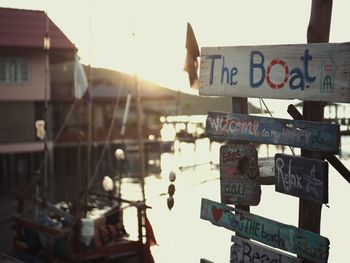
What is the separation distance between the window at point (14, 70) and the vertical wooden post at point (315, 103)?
30.5 metres

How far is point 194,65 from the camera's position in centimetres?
684

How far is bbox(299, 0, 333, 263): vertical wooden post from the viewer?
5137mm

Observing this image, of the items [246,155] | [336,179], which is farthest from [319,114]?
[336,179]

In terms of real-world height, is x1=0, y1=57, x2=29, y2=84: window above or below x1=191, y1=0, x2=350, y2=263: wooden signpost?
above

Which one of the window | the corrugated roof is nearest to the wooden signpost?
the corrugated roof

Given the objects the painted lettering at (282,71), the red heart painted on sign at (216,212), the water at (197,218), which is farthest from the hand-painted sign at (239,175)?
the water at (197,218)

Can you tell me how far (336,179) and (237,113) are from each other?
3305 cm

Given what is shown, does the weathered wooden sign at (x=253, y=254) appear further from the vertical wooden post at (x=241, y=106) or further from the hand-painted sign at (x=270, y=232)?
the vertical wooden post at (x=241, y=106)

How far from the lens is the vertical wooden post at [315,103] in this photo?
5.14 m

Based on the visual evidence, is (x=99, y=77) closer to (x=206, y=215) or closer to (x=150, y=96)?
(x=150, y=96)

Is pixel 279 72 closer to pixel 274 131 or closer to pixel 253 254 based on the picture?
pixel 274 131

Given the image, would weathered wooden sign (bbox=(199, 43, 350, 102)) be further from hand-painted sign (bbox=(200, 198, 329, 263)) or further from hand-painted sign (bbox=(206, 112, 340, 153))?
hand-painted sign (bbox=(200, 198, 329, 263))

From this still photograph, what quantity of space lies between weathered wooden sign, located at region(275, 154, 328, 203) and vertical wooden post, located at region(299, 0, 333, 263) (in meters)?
0.16

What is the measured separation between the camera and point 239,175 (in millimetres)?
5898
